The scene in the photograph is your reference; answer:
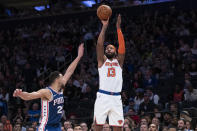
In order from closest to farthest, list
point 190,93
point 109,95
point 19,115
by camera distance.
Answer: point 109,95 < point 190,93 < point 19,115

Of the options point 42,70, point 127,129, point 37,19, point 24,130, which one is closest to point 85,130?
point 127,129

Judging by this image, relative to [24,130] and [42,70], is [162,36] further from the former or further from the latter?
[24,130]

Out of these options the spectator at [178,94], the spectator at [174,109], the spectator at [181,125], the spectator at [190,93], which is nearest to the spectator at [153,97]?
the spectator at [178,94]

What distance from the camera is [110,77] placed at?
28.1ft

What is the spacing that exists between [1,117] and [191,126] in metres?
7.76

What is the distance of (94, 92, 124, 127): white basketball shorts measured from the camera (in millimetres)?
8445

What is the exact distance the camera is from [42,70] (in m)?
19.9

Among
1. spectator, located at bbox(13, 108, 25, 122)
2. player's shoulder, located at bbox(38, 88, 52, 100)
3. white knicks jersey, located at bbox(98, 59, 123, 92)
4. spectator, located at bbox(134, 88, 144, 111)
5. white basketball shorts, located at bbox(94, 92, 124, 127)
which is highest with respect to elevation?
white knicks jersey, located at bbox(98, 59, 123, 92)

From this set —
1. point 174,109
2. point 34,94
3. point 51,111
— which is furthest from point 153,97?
point 34,94

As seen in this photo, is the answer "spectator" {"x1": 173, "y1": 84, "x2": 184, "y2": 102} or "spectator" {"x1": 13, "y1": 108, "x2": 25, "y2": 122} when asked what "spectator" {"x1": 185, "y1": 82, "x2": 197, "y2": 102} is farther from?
"spectator" {"x1": 13, "y1": 108, "x2": 25, "y2": 122}

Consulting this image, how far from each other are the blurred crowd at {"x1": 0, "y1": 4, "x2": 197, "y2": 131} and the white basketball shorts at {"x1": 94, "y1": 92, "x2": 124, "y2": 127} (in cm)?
387

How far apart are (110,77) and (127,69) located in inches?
366

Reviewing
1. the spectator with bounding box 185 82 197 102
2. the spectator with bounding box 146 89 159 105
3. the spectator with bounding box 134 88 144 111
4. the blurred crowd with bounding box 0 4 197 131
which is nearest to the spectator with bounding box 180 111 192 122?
the blurred crowd with bounding box 0 4 197 131

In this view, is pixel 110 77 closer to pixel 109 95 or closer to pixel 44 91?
pixel 109 95
